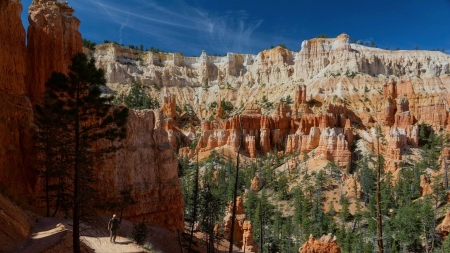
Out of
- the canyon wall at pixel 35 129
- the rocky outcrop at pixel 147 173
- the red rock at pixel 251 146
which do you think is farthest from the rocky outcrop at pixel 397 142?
the canyon wall at pixel 35 129

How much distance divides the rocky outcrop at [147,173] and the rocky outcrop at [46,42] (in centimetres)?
598

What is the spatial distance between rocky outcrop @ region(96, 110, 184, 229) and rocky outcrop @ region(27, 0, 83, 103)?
5978mm

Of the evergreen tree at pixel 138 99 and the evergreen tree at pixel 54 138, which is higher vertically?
the evergreen tree at pixel 138 99

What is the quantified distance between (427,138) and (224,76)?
7403cm

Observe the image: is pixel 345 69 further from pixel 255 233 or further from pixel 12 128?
pixel 12 128

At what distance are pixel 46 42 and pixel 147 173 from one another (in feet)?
36.7

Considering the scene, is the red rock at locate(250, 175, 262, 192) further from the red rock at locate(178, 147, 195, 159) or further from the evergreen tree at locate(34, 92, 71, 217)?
the evergreen tree at locate(34, 92, 71, 217)

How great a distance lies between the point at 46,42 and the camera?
20.2m

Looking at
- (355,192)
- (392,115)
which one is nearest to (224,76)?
(392,115)

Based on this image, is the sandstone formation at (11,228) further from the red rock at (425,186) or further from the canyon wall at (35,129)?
the red rock at (425,186)

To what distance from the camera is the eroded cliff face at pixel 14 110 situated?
16.1 meters

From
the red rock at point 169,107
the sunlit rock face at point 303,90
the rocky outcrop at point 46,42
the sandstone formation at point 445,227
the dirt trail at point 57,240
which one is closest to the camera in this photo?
the dirt trail at point 57,240

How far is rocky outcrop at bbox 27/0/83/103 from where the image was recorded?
19.7 m

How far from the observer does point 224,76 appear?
124 meters
